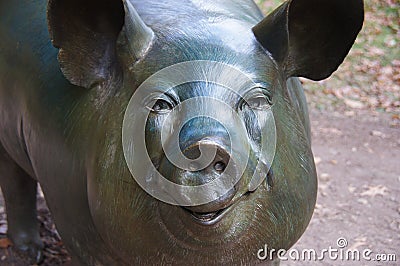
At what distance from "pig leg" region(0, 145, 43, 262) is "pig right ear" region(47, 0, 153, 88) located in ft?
3.66

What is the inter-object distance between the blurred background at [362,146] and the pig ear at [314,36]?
4.78ft

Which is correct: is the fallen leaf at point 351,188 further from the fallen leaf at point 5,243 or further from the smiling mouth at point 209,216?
the smiling mouth at point 209,216

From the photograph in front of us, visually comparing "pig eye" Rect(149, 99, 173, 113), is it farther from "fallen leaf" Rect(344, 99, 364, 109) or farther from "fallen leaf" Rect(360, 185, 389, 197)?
"fallen leaf" Rect(344, 99, 364, 109)

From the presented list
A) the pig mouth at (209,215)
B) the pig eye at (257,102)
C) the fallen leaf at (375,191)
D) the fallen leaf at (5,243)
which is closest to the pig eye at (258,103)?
the pig eye at (257,102)

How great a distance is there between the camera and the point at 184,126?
156 centimetres

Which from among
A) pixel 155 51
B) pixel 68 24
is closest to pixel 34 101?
pixel 68 24

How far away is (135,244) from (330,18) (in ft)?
2.57

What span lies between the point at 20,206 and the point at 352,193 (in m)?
1.83

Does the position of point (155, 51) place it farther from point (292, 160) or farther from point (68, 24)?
point (292, 160)

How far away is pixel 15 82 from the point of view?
7.54 feet

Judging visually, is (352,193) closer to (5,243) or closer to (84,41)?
(5,243)

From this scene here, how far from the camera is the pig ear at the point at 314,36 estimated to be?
176 centimetres

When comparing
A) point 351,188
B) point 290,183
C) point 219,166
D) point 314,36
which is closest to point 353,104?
point 351,188

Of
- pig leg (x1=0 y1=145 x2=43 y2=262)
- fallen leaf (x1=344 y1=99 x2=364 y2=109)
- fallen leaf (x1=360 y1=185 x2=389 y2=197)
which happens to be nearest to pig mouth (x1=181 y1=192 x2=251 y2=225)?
pig leg (x1=0 y1=145 x2=43 y2=262)
